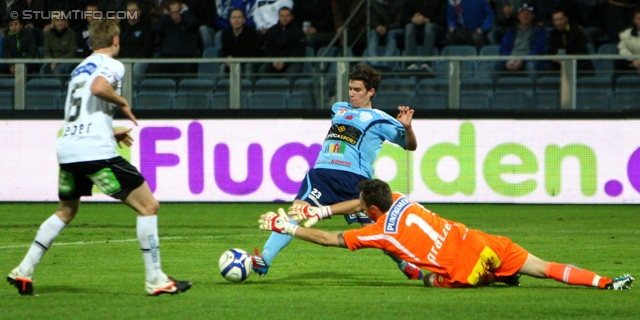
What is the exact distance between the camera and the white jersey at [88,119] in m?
6.91

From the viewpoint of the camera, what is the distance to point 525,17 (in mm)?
16938

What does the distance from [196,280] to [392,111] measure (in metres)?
8.67

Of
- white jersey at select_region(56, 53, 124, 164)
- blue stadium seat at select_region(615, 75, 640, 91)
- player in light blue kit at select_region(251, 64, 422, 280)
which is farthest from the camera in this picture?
blue stadium seat at select_region(615, 75, 640, 91)

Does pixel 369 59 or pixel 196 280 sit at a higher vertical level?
pixel 369 59

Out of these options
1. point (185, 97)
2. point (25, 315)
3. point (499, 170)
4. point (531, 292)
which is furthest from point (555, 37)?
point (25, 315)

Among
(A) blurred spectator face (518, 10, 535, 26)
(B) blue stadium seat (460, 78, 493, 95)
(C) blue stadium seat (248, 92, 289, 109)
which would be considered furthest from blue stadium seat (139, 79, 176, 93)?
(A) blurred spectator face (518, 10, 535, 26)

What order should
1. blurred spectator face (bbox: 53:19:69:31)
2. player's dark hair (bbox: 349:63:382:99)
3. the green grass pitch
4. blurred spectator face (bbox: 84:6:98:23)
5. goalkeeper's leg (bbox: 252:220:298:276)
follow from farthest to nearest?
blurred spectator face (bbox: 84:6:98:23)
blurred spectator face (bbox: 53:19:69:31)
player's dark hair (bbox: 349:63:382:99)
goalkeeper's leg (bbox: 252:220:298:276)
the green grass pitch

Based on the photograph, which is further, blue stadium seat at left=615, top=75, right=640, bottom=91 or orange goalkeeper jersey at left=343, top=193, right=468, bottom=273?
blue stadium seat at left=615, top=75, right=640, bottom=91

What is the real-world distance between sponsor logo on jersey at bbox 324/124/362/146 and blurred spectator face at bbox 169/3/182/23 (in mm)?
9845

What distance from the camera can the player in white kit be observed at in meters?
6.90

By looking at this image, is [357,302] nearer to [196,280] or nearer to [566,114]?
[196,280]

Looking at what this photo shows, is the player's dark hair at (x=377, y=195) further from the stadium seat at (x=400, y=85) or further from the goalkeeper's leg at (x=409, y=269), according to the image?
the stadium seat at (x=400, y=85)

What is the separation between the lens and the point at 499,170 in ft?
53.2

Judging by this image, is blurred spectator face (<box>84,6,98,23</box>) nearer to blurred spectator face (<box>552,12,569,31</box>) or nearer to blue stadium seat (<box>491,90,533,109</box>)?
blue stadium seat (<box>491,90,533,109</box>)
